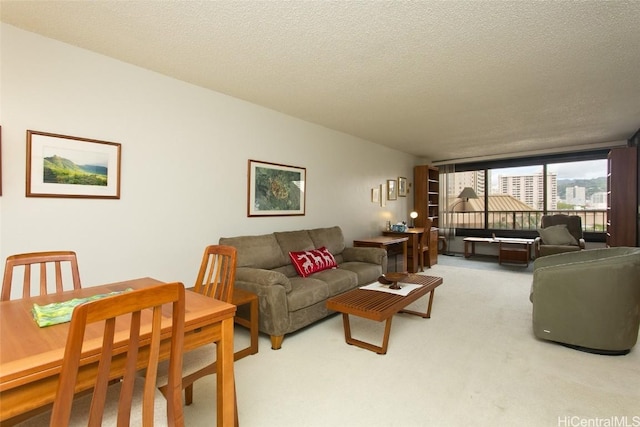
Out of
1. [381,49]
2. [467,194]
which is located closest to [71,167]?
[381,49]

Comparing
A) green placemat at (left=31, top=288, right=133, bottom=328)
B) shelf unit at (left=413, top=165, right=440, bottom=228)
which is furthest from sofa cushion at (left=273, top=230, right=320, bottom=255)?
shelf unit at (left=413, top=165, right=440, bottom=228)

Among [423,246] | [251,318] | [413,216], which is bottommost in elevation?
[251,318]

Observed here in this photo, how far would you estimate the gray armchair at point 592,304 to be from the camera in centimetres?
234

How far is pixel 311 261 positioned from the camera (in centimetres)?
345

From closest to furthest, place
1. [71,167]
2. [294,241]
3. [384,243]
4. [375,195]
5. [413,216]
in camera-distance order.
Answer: [71,167] → [294,241] → [384,243] → [375,195] → [413,216]

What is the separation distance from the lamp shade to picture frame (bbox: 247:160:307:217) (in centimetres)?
458

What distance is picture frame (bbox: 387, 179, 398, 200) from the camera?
19.9 feet

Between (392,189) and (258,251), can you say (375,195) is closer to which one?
(392,189)

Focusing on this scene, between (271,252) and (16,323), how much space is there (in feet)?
7.31

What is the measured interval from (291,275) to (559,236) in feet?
15.8

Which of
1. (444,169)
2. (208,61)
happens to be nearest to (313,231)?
(208,61)

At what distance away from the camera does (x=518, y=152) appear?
6238 mm

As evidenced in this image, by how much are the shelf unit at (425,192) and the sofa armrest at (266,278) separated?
4904mm

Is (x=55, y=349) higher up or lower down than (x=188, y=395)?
higher up
